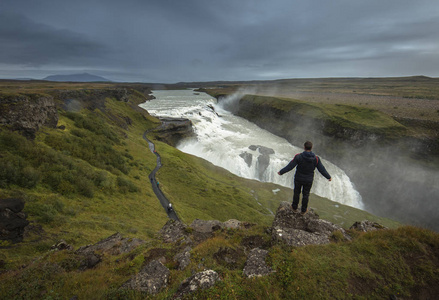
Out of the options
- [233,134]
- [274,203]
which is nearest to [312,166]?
[274,203]

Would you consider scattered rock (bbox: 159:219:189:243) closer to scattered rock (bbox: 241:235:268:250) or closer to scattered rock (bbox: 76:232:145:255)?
scattered rock (bbox: 76:232:145:255)

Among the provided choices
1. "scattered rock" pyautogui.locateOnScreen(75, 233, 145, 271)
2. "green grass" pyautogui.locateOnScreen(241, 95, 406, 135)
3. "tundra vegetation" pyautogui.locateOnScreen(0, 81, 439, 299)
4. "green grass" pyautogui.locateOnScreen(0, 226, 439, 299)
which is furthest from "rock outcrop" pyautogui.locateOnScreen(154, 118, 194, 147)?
"green grass" pyautogui.locateOnScreen(0, 226, 439, 299)

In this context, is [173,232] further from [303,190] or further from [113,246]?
[303,190]

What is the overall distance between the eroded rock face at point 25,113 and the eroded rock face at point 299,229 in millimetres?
30582

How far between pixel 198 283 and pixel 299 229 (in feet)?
20.0

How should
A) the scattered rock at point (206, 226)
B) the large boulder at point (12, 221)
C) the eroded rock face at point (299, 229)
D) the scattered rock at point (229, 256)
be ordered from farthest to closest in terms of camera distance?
the scattered rock at point (206, 226)
the large boulder at point (12, 221)
the eroded rock face at point (299, 229)
the scattered rock at point (229, 256)

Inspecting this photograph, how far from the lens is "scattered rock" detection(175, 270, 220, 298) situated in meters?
6.01

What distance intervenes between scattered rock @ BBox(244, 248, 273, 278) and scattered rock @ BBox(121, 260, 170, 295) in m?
3.12

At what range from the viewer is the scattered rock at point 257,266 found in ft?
22.4

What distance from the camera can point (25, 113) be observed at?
24.9 m

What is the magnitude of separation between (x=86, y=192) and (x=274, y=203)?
3310cm

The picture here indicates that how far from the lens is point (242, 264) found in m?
7.88

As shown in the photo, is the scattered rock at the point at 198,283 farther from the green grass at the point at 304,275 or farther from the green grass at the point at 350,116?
the green grass at the point at 350,116

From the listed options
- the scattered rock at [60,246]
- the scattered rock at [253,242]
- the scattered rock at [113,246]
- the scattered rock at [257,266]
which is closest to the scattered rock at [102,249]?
the scattered rock at [113,246]
